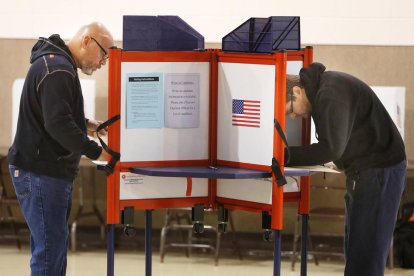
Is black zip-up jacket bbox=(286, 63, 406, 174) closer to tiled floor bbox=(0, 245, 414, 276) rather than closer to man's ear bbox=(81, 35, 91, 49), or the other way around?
man's ear bbox=(81, 35, 91, 49)

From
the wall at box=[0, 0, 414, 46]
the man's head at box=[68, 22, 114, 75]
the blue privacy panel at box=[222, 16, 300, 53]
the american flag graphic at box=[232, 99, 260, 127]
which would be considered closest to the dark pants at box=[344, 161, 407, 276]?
the american flag graphic at box=[232, 99, 260, 127]

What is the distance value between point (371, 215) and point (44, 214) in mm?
1568

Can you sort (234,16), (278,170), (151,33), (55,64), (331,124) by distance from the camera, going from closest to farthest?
(331,124) → (278,170) → (55,64) → (151,33) → (234,16)

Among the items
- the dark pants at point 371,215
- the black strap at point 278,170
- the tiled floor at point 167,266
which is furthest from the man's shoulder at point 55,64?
the tiled floor at point 167,266

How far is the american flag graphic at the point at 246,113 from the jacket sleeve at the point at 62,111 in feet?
2.34

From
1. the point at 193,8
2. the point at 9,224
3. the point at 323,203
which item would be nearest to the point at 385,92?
the point at 323,203

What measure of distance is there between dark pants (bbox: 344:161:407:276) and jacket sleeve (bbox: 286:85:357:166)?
9.6 inches

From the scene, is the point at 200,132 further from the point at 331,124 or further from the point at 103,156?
the point at 331,124

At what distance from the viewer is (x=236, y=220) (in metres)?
8.14

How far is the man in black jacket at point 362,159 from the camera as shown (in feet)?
14.7

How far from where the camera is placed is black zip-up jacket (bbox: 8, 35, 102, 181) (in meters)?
4.47

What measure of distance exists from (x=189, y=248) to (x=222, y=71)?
3.44m

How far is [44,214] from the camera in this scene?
4590mm

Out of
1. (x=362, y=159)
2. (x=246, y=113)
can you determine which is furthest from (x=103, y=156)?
(x=362, y=159)
